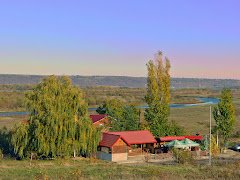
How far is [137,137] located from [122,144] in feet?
12.2

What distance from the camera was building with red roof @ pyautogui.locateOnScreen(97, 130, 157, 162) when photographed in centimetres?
4641

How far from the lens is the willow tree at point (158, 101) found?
2158 inches

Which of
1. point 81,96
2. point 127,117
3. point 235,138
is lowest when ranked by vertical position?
point 235,138

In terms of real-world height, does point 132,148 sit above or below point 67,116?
below

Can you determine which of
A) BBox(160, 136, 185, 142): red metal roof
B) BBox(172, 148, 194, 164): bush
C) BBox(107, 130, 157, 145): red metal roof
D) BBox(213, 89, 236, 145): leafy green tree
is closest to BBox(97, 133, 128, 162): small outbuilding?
BBox(107, 130, 157, 145): red metal roof

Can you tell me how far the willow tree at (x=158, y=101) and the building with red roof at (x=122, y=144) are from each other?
157 inches

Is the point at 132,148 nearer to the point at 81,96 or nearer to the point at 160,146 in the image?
the point at 160,146

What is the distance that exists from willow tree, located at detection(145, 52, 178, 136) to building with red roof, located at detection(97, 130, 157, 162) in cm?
398

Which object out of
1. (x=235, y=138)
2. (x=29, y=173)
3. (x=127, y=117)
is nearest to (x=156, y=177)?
(x=29, y=173)

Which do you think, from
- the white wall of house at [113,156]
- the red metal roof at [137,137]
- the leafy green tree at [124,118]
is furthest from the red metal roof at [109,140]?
the leafy green tree at [124,118]

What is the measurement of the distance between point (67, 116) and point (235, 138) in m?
33.3

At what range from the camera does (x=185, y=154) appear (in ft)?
137

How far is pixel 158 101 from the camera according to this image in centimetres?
5478

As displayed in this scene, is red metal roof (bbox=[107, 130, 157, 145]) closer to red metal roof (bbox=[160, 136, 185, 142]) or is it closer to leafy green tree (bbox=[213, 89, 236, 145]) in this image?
red metal roof (bbox=[160, 136, 185, 142])
